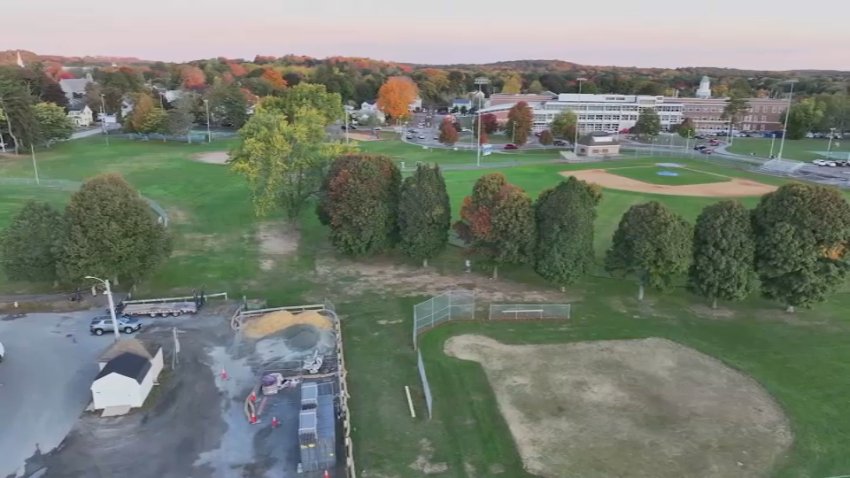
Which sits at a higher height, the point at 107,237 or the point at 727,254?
the point at 107,237

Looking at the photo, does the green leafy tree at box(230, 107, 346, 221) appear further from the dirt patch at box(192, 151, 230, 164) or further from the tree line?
the dirt patch at box(192, 151, 230, 164)

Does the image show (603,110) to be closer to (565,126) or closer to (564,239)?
(565,126)

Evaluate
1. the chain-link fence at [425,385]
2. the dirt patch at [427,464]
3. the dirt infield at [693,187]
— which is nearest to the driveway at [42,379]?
the dirt patch at [427,464]

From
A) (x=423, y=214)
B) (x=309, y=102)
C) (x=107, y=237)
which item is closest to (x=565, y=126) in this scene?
(x=309, y=102)

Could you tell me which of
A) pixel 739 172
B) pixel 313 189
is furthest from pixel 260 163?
pixel 739 172

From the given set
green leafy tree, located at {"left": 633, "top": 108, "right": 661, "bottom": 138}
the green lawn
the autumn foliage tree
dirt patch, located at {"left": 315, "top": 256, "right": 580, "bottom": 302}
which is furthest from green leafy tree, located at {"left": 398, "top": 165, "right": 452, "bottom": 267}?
the autumn foliage tree

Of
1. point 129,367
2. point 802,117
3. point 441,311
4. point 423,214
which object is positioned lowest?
point 441,311

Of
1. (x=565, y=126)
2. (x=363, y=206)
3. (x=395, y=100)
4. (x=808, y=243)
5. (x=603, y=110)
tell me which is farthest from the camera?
(x=395, y=100)

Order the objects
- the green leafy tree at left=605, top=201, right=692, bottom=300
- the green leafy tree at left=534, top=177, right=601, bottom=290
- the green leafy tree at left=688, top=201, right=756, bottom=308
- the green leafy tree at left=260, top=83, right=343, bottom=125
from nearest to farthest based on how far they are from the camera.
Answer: the green leafy tree at left=688, top=201, right=756, bottom=308
the green leafy tree at left=605, top=201, right=692, bottom=300
the green leafy tree at left=534, top=177, right=601, bottom=290
the green leafy tree at left=260, top=83, right=343, bottom=125
